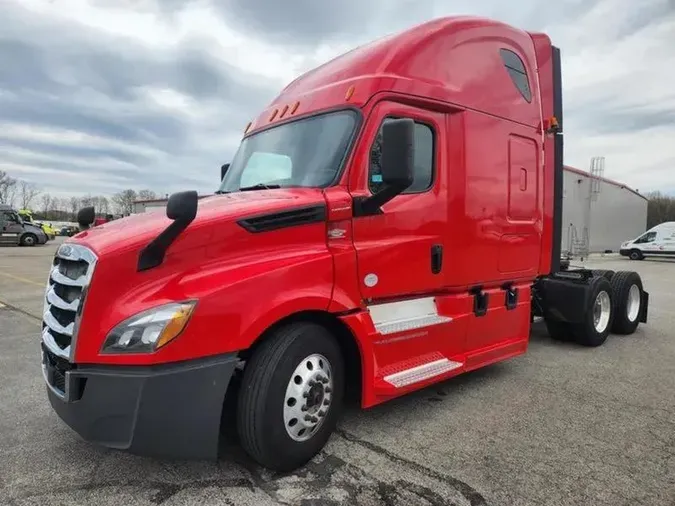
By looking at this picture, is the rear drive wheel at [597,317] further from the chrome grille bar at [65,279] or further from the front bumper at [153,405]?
the chrome grille bar at [65,279]

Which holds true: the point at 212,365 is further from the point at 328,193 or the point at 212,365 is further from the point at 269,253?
the point at 328,193

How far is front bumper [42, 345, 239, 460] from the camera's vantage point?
108 inches

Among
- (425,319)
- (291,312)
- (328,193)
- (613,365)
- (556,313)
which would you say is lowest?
(613,365)

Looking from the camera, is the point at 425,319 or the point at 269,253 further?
the point at 425,319

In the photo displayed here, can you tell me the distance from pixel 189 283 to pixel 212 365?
474 mm

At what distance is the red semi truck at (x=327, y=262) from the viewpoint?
281cm

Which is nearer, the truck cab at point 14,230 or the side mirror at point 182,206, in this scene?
the side mirror at point 182,206

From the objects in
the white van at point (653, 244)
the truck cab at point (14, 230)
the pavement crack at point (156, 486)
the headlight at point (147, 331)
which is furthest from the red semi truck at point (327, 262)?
the truck cab at point (14, 230)

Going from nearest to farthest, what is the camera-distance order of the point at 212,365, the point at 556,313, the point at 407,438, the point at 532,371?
the point at 212,365 → the point at 407,438 → the point at 532,371 → the point at 556,313

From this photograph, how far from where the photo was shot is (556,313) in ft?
22.2

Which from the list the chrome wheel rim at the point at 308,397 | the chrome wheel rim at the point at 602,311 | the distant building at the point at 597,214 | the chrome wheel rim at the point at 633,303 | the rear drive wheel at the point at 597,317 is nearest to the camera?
the chrome wheel rim at the point at 308,397

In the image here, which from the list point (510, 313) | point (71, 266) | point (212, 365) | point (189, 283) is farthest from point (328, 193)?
point (510, 313)

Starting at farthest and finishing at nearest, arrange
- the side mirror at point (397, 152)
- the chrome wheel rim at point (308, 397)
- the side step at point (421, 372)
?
the side step at point (421, 372) < the side mirror at point (397, 152) < the chrome wheel rim at point (308, 397)

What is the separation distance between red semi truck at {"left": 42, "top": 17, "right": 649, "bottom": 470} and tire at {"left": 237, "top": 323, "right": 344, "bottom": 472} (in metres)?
0.01
